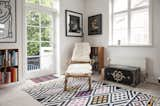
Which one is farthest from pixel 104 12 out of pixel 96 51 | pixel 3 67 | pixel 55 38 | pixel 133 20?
pixel 3 67

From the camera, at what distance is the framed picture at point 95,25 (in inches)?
167

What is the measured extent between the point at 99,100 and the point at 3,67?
6.84 feet

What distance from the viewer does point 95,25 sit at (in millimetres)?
4371

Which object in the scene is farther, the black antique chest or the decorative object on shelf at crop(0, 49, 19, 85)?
the black antique chest

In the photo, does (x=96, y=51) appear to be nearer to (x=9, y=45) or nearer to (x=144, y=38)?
(x=144, y=38)

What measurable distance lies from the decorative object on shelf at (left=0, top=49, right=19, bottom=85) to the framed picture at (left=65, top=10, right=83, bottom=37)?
5.71ft

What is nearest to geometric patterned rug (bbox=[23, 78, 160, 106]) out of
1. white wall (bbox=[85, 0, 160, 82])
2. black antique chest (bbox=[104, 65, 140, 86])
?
black antique chest (bbox=[104, 65, 140, 86])

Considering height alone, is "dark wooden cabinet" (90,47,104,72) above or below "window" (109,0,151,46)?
below

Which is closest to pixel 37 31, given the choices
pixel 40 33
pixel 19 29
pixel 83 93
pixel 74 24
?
pixel 40 33

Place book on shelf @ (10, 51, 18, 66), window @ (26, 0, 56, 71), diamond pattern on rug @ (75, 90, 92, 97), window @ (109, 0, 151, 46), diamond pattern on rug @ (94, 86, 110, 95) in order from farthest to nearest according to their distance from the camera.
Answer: window @ (26, 0, 56, 71) → window @ (109, 0, 151, 46) → book on shelf @ (10, 51, 18, 66) → diamond pattern on rug @ (94, 86, 110, 95) → diamond pattern on rug @ (75, 90, 92, 97)

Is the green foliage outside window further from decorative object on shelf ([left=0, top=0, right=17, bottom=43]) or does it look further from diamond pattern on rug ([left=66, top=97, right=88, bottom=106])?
diamond pattern on rug ([left=66, top=97, right=88, bottom=106])

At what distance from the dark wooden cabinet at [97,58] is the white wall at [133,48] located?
0.62 feet

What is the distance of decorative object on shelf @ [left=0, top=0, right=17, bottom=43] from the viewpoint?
2891mm

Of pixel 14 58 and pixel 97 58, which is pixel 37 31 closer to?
pixel 14 58
